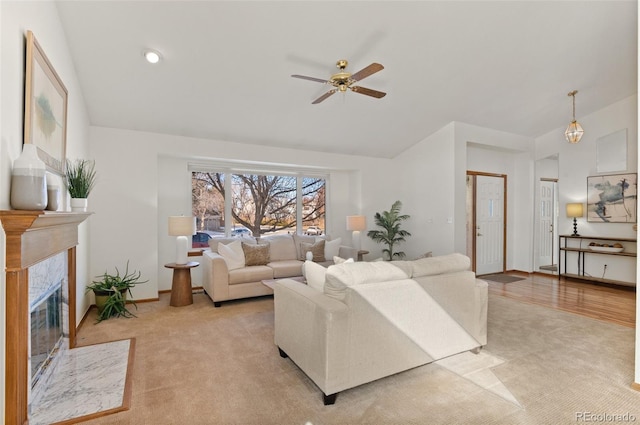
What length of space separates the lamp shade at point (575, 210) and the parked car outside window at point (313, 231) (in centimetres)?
459

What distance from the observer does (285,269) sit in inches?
192

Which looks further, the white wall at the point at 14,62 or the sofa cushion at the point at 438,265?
the sofa cushion at the point at 438,265

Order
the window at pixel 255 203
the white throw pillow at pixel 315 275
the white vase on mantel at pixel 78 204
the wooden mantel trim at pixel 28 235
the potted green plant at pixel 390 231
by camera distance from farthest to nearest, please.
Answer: the potted green plant at pixel 390 231
the window at pixel 255 203
the white vase on mantel at pixel 78 204
the white throw pillow at pixel 315 275
the wooden mantel trim at pixel 28 235

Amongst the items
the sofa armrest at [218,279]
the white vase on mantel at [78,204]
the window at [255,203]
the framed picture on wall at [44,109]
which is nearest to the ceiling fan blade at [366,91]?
the framed picture on wall at [44,109]

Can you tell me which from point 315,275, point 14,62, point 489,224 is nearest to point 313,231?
point 489,224

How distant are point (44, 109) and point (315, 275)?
7.57ft

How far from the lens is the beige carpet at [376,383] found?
2.05 meters

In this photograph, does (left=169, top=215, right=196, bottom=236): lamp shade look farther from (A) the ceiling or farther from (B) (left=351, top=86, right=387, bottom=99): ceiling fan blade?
(B) (left=351, top=86, right=387, bottom=99): ceiling fan blade

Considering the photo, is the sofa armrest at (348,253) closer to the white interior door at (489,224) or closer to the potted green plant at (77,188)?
the white interior door at (489,224)

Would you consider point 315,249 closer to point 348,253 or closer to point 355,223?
point 348,253

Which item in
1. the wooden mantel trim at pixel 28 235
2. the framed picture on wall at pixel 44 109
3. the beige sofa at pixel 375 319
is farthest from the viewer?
the beige sofa at pixel 375 319

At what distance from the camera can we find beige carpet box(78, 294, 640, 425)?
205 cm

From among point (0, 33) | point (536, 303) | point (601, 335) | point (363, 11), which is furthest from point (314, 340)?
point (536, 303)

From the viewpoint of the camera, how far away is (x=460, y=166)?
5.63m
